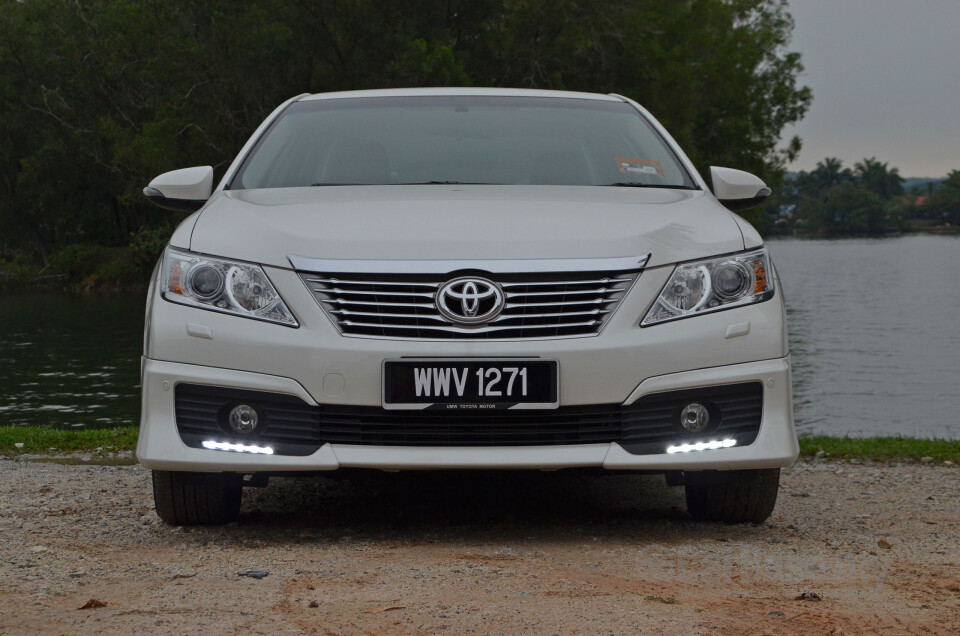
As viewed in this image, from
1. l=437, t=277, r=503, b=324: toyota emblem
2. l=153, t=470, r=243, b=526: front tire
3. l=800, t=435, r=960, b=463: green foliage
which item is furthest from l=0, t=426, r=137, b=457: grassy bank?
l=437, t=277, r=503, b=324: toyota emblem

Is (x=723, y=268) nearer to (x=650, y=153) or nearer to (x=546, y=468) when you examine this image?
(x=546, y=468)

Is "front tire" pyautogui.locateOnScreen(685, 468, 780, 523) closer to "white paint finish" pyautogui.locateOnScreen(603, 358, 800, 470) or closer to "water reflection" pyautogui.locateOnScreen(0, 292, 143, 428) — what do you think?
"white paint finish" pyautogui.locateOnScreen(603, 358, 800, 470)

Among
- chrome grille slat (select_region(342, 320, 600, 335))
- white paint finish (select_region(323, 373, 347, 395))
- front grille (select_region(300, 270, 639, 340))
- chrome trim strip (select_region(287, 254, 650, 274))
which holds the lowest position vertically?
white paint finish (select_region(323, 373, 347, 395))

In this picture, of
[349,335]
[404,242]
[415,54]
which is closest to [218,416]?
[349,335]

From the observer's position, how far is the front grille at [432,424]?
13.8ft

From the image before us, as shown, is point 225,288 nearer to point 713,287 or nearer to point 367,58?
point 713,287

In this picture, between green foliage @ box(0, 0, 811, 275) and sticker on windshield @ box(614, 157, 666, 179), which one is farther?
green foliage @ box(0, 0, 811, 275)

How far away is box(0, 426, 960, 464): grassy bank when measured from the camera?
8133mm

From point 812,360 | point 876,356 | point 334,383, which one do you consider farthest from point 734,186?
point 876,356

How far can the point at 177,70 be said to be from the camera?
39.1 meters

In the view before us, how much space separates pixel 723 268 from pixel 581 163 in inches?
49.1

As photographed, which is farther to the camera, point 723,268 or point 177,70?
point 177,70

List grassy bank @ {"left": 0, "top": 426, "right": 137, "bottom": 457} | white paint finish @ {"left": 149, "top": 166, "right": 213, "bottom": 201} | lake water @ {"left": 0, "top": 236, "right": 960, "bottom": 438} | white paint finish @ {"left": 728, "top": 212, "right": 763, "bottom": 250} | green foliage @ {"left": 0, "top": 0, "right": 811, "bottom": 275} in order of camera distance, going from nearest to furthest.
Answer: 1. white paint finish @ {"left": 728, "top": 212, "right": 763, "bottom": 250}
2. white paint finish @ {"left": 149, "top": 166, "right": 213, "bottom": 201}
3. grassy bank @ {"left": 0, "top": 426, "right": 137, "bottom": 457}
4. lake water @ {"left": 0, "top": 236, "right": 960, "bottom": 438}
5. green foliage @ {"left": 0, "top": 0, "right": 811, "bottom": 275}

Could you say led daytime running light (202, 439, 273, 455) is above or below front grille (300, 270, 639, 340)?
below
